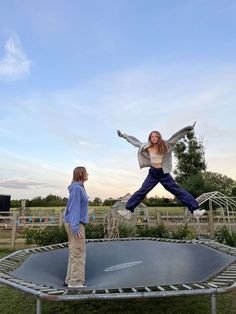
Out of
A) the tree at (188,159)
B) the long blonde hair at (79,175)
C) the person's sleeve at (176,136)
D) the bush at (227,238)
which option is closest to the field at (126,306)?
the long blonde hair at (79,175)

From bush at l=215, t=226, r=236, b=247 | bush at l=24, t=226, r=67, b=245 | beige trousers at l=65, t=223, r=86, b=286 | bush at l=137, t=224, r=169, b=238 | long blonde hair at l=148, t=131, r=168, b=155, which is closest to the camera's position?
beige trousers at l=65, t=223, r=86, b=286

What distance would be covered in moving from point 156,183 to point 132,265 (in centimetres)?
97

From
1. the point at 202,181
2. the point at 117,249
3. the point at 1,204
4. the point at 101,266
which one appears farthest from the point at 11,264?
the point at 202,181

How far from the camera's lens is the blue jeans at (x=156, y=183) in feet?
12.4

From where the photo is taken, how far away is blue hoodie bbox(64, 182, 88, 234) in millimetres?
2762

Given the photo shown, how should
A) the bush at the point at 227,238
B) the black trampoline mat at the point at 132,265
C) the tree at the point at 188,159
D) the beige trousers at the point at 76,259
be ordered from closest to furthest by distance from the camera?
the beige trousers at the point at 76,259 → the black trampoline mat at the point at 132,265 → the bush at the point at 227,238 → the tree at the point at 188,159

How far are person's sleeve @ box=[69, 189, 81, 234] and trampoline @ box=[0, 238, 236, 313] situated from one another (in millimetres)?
500

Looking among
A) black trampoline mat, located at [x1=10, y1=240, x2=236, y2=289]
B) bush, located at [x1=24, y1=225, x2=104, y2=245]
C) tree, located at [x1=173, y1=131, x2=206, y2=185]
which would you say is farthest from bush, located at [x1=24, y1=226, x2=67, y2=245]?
tree, located at [x1=173, y1=131, x2=206, y2=185]

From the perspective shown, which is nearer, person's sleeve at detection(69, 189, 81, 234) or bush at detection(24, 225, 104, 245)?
person's sleeve at detection(69, 189, 81, 234)

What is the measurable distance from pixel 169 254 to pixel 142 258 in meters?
0.35

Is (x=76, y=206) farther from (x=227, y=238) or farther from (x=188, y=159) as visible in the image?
(x=188, y=159)

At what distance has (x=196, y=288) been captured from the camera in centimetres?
239

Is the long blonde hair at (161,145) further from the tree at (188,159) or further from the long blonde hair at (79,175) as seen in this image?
the tree at (188,159)

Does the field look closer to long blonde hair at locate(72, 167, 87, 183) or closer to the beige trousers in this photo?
the beige trousers
